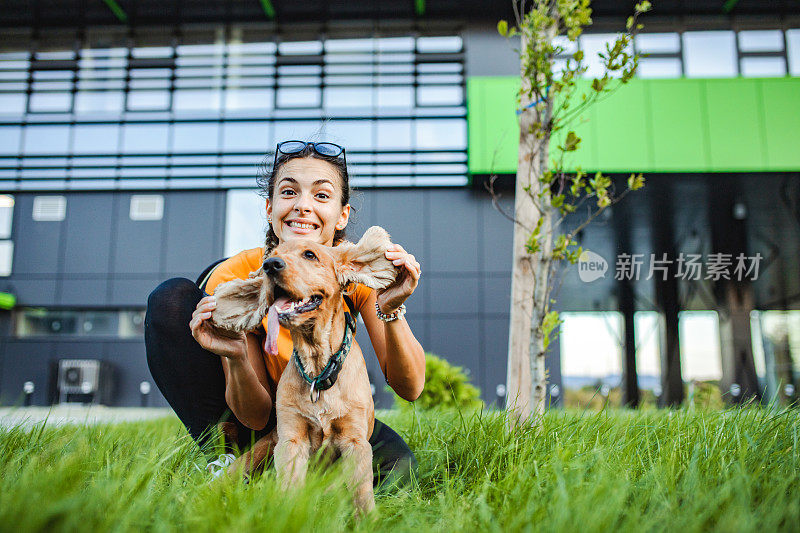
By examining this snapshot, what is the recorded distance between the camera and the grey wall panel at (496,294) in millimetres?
12672

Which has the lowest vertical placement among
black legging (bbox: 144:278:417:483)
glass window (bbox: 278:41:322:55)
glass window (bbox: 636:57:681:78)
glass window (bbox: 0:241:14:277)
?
black legging (bbox: 144:278:417:483)

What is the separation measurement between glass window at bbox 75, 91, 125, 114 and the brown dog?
13921 mm

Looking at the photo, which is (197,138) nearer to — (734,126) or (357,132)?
(357,132)

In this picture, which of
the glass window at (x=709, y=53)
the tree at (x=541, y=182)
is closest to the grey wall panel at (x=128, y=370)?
the tree at (x=541, y=182)

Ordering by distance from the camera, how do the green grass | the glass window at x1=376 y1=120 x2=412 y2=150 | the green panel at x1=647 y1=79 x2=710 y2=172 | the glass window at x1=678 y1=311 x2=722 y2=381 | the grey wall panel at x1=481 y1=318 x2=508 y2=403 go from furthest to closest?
the glass window at x1=678 y1=311 x2=722 y2=381
the glass window at x1=376 y1=120 x2=412 y2=150
the grey wall panel at x1=481 y1=318 x2=508 y2=403
the green panel at x1=647 y1=79 x2=710 y2=172
the green grass

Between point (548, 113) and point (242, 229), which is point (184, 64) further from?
point (548, 113)

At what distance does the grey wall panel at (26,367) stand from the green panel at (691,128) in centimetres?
1152

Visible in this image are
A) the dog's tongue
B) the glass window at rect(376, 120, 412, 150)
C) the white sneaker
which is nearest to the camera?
the dog's tongue

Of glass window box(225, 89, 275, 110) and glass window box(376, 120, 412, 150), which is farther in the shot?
glass window box(225, 89, 275, 110)

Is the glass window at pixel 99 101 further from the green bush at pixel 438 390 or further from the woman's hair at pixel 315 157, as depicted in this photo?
the woman's hair at pixel 315 157

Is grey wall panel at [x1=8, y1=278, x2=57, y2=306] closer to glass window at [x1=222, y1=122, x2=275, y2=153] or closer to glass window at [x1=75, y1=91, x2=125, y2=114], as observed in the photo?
glass window at [x1=75, y1=91, x2=125, y2=114]

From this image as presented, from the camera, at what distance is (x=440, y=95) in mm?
13148

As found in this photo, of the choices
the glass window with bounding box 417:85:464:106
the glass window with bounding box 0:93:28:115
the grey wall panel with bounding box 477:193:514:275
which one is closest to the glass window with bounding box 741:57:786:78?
the grey wall panel with bounding box 477:193:514:275

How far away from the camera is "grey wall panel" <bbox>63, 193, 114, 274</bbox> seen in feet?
43.4
